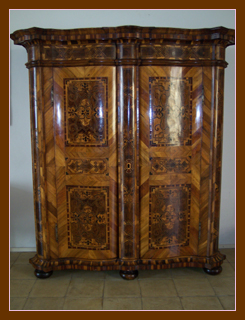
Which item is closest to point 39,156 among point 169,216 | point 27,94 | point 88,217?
point 88,217

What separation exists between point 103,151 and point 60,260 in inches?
46.3

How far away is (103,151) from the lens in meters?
2.74

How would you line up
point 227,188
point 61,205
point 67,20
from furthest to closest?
1. point 227,188
2. point 67,20
3. point 61,205

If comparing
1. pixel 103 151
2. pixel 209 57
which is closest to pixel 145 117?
pixel 103 151

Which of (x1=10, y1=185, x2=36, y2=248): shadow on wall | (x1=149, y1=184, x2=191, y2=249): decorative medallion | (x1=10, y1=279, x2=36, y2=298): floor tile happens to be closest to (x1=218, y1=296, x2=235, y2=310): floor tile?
(x1=149, y1=184, x2=191, y2=249): decorative medallion

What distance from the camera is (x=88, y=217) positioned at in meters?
A: 2.84

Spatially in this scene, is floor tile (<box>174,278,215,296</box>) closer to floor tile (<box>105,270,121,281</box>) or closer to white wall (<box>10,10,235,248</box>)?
floor tile (<box>105,270,121,281</box>)

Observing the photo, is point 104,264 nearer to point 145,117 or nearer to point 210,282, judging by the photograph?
point 210,282

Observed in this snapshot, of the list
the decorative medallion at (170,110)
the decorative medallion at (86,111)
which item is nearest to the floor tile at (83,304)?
the decorative medallion at (86,111)

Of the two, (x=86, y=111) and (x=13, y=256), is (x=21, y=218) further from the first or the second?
(x=86, y=111)

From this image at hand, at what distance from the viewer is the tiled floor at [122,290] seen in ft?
8.24

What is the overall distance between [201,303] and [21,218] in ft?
7.31

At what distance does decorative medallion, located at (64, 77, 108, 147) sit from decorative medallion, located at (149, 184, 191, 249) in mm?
741

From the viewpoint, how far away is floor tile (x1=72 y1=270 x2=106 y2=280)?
295 centimetres
